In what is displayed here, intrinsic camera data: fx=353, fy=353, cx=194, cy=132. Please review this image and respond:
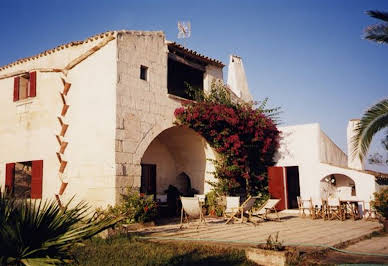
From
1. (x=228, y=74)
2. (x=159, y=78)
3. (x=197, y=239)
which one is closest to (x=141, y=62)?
(x=159, y=78)

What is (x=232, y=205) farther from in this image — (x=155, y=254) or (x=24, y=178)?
(x=24, y=178)

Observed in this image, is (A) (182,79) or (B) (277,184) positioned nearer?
(A) (182,79)

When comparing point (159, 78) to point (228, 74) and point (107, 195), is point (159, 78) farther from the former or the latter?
point (228, 74)

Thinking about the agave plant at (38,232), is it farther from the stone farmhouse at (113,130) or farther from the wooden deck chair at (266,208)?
the wooden deck chair at (266,208)

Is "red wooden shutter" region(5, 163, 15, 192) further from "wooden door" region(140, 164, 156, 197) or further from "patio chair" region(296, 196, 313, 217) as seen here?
"patio chair" region(296, 196, 313, 217)

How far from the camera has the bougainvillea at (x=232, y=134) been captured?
12.0m

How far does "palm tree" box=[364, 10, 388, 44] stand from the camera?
7957 millimetres

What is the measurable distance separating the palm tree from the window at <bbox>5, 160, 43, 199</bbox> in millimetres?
9557

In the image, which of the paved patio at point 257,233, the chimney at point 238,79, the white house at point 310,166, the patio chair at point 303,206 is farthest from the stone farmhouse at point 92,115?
the chimney at point 238,79

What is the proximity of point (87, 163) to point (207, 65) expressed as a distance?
246 inches

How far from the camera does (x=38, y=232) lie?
3.09 m

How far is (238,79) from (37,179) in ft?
36.3

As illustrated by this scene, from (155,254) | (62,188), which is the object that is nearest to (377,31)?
(155,254)

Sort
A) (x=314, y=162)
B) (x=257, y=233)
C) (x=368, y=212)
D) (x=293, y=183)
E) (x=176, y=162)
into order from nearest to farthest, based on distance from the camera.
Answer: (x=257, y=233) → (x=368, y=212) → (x=314, y=162) → (x=176, y=162) → (x=293, y=183)
